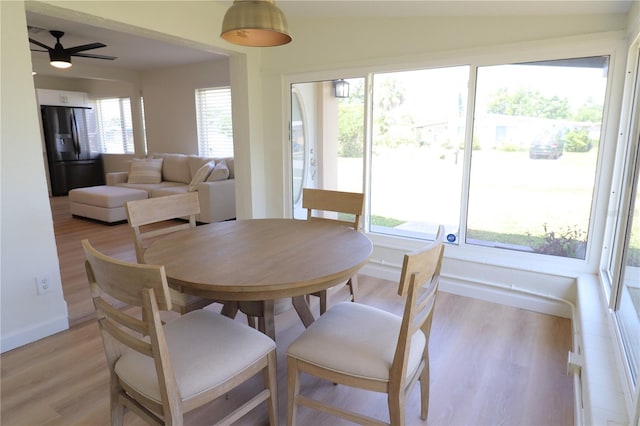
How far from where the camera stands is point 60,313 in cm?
251

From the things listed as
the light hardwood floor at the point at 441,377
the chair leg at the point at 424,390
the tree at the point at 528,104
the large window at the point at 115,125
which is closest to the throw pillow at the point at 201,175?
the light hardwood floor at the point at 441,377

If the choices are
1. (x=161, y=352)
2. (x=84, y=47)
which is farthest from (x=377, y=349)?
(x=84, y=47)

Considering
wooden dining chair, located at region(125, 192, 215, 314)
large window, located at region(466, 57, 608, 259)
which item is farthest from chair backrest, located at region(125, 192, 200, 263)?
large window, located at region(466, 57, 608, 259)

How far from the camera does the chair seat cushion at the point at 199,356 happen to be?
1.29m

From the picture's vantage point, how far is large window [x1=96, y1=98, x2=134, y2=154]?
7.89m

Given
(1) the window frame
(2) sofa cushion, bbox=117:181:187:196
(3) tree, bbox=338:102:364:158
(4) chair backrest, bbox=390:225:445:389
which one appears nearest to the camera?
(4) chair backrest, bbox=390:225:445:389

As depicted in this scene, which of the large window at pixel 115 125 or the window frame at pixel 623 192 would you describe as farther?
the large window at pixel 115 125

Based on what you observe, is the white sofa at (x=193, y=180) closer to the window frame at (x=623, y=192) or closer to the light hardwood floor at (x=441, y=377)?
the light hardwood floor at (x=441, y=377)

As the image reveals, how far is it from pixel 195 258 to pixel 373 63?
2.38 metres

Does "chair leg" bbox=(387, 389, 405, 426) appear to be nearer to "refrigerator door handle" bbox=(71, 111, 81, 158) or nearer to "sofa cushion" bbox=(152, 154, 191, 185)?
"sofa cushion" bbox=(152, 154, 191, 185)

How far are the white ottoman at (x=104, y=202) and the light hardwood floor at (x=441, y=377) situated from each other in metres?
2.66

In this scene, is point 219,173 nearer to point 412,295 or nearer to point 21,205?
point 21,205

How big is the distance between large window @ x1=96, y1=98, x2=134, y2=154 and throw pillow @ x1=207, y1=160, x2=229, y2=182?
3575 millimetres

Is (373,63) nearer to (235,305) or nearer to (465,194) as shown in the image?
(465,194)
